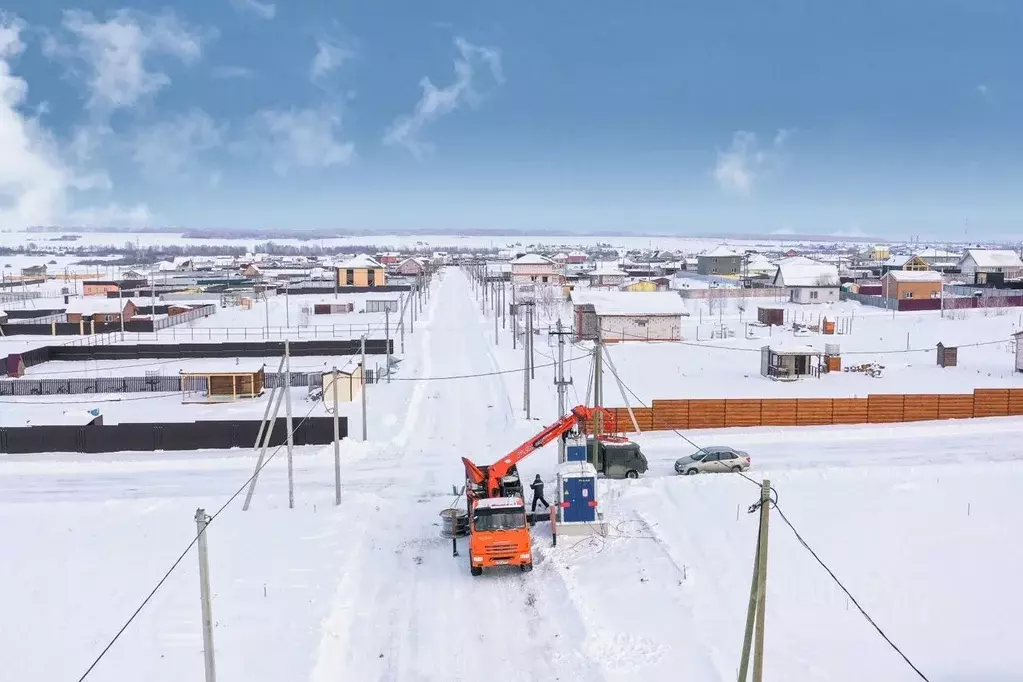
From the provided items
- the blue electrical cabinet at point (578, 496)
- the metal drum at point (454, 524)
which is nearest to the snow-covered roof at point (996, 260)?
the blue electrical cabinet at point (578, 496)

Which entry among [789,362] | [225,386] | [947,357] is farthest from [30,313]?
[947,357]

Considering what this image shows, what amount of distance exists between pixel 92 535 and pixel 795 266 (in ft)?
241

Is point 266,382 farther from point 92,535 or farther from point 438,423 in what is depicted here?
point 92,535

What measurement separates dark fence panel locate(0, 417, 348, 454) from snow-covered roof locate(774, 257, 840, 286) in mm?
60751

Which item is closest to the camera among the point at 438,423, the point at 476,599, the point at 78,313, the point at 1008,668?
the point at 1008,668

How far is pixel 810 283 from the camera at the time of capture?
252ft

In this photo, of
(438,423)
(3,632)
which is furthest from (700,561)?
(438,423)

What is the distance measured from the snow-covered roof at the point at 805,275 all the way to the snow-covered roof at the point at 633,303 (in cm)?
3028

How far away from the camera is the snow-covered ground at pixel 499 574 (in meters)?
12.9

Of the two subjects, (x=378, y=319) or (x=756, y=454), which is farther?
(x=378, y=319)

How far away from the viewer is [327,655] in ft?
42.6

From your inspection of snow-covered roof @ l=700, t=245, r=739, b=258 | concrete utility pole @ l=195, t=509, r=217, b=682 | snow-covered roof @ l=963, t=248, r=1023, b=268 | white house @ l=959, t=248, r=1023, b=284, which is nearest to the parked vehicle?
concrete utility pole @ l=195, t=509, r=217, b=682

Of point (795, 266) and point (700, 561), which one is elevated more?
point (795, 266)

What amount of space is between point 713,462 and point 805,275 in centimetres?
Answer: 6012
